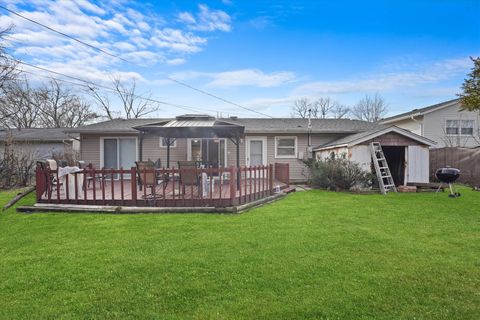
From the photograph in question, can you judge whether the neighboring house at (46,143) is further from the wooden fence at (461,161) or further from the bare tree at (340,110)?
the bare tree at (340,110)

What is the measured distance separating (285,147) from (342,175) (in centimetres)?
386

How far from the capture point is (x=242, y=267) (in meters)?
3.53

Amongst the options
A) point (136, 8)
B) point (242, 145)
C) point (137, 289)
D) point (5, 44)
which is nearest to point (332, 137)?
point (242, 145)

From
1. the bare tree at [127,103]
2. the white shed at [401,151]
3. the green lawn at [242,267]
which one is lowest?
the green lawn at [242,267]

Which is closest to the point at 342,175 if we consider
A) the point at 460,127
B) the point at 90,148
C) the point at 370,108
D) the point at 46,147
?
the point at 90,148

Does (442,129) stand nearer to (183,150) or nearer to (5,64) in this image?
(183,150)

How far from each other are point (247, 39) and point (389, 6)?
22.4 feet

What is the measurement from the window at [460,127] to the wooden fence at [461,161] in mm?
4714

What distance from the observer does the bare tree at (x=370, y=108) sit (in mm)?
41312

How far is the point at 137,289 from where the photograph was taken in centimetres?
299

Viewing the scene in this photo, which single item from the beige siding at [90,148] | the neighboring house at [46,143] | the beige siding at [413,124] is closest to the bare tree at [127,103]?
the neighboring house at [46,143]

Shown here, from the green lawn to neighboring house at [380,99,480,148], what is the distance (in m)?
13.0

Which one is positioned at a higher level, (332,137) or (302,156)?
(332,137)

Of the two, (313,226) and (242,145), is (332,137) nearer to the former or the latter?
(242,145)
